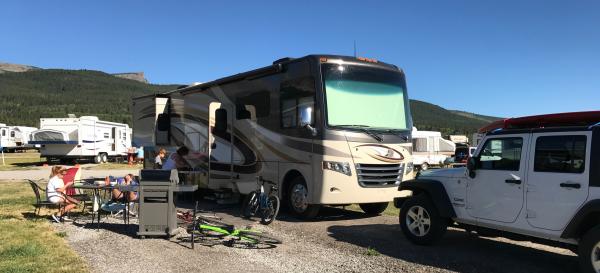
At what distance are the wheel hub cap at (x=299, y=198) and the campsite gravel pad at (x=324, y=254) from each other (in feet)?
3.14

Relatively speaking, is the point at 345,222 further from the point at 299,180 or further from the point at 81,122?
the point at 81,122

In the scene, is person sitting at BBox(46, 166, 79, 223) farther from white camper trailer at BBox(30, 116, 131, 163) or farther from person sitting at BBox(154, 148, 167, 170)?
white camper trailer at BBox(30, 116, 131, 163)

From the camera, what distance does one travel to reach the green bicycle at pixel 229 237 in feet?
23.6

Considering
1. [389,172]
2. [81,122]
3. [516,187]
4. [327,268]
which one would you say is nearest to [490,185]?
[516,187]

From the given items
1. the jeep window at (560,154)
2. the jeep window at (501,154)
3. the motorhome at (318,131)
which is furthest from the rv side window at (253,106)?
the jeep window at (560,154)

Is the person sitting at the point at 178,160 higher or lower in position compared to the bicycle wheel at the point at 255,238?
higher

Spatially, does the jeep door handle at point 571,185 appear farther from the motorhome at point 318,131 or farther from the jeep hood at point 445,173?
the motorhome at point 318,131

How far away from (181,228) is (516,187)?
5.13 meters

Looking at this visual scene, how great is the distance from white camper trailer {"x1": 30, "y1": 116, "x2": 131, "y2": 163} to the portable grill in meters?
22.5

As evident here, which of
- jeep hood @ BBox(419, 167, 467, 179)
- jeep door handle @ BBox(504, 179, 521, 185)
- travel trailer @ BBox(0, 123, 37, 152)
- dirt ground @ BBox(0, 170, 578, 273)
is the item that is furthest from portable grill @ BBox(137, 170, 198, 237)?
travel trailer @ BBox(0, 123, 37, 152)

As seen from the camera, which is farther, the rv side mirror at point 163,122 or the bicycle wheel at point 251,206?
the rv side mirror at point 163,122

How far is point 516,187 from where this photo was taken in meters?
6.10

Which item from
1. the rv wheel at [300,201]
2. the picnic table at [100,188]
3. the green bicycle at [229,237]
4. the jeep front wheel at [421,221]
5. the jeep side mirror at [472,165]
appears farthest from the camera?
the rv wheel at [300,201]

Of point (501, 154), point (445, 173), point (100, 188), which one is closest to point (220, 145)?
point (100, 188)
